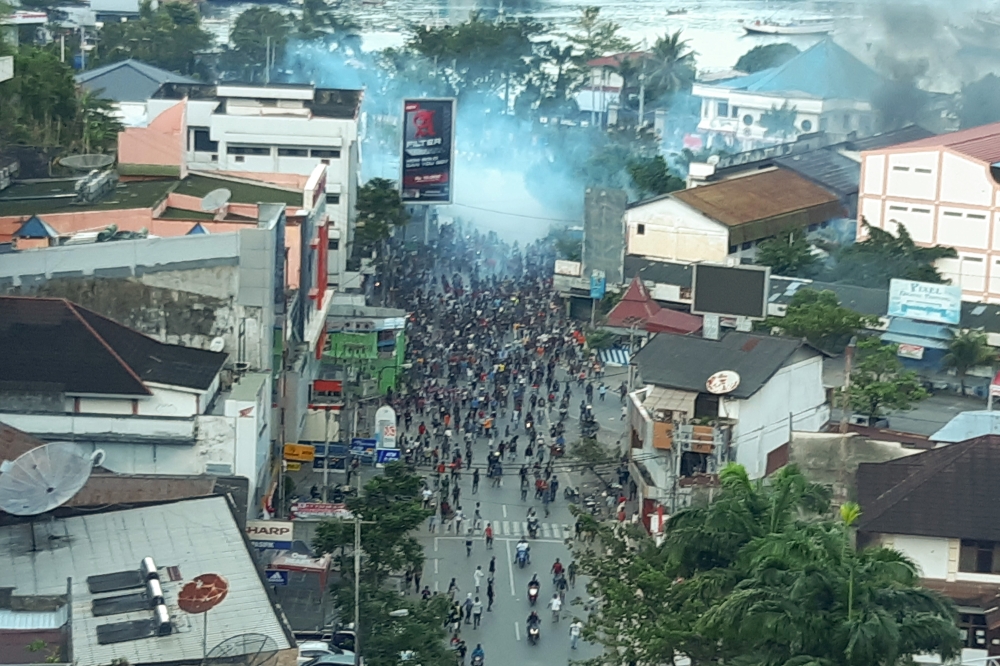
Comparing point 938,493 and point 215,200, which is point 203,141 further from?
point 938,493

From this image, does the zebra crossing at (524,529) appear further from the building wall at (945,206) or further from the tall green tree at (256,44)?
the tall green tree at (256,44)

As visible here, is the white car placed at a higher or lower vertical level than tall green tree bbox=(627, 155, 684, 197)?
lower

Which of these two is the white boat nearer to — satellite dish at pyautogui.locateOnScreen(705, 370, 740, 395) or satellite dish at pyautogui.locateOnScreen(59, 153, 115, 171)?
satellite dish at pyautogui.locateOnScreen(59, 153, 115, 171)

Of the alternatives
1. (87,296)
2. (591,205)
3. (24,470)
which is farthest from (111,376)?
(591,205)

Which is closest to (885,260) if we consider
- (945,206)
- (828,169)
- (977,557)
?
(945,206)

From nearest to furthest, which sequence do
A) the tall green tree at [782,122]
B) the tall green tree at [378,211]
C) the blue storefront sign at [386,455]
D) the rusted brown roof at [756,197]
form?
the blue storefront sign at [386,455], the rusted brown roof at [756,197], the tall green tree at [378,211], the tall green tree at [782,122]

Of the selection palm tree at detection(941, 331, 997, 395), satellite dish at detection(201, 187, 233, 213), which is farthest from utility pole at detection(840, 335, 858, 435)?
satellite dish at detection(201, 187, 233, 213)

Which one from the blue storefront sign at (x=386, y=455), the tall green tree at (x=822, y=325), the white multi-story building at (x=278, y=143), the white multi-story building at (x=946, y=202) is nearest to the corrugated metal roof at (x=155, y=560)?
the blue storefront sign at (x=386, y=455)
